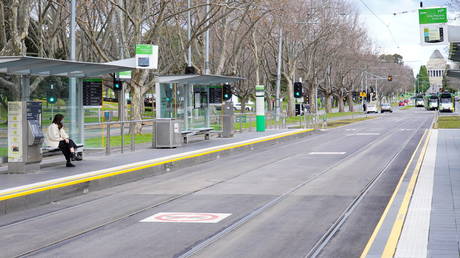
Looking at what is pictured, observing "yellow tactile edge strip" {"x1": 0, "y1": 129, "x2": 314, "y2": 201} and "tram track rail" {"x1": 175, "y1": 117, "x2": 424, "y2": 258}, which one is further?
"yellow tactile edge strip" {"x1": 0, "y1": 129, "x2": 314, "y2": 201}

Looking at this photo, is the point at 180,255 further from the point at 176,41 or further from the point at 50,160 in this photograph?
the point at 176,41

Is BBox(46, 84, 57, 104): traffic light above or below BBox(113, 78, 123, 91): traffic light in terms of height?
below

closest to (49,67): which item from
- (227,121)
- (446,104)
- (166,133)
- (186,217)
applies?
(186,217)

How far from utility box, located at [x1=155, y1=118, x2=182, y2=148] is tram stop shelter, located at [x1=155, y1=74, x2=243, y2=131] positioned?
105 cm

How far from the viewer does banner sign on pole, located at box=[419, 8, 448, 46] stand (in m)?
31.3

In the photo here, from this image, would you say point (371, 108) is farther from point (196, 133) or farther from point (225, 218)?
point (225, 218)

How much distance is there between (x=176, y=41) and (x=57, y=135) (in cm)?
→ 4557

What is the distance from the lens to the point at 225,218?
10766 mm

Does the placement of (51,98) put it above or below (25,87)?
below

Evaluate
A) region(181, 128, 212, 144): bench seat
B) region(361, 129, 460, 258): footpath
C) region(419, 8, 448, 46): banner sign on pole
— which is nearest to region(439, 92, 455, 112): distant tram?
region(419, 8, 448, 46): banner sign on pole

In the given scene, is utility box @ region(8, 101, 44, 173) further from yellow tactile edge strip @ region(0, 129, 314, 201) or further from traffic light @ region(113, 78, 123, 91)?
traffic light @ region(113, 78, 123, 91)

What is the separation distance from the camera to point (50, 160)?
63.2ft

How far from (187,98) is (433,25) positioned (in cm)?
1233

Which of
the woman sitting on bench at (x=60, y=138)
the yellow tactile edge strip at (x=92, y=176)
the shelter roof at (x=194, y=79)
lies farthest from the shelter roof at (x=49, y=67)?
the shelter roof at (x=194, y=79)
